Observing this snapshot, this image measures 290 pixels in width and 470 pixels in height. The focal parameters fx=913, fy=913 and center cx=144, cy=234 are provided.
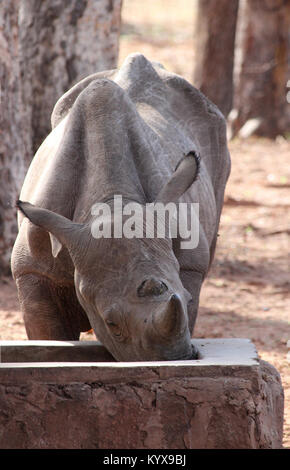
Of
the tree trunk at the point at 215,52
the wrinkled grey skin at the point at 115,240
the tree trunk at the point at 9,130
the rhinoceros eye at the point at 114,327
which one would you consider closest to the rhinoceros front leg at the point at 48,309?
the wrinkled grey skin at the point at 115,240

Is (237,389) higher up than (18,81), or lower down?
lower down

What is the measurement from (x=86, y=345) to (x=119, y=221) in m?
0.67

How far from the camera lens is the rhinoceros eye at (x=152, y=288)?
4023mm

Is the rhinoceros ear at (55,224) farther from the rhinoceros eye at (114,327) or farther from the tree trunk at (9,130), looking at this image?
the tree trunk at (9,130)

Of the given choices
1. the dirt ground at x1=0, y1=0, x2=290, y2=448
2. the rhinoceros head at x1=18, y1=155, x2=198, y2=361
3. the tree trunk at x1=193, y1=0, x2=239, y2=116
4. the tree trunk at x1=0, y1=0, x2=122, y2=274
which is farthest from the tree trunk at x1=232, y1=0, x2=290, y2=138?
the rhinoceros head at x1=18, y1=155, x2=198, y2=361

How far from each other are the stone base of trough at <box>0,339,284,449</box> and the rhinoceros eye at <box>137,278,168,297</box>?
1.08ft

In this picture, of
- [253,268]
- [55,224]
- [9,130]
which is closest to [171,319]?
[55,224]

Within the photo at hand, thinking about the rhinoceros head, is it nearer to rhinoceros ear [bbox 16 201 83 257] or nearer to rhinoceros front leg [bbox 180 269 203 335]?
rhinoceros ear [bbox 16 201 83 257]

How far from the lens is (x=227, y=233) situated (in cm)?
1040

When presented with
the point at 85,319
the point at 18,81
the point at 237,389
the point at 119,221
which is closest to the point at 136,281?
the point at 119,221

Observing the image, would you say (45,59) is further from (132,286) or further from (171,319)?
(171,319)

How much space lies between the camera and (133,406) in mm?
3863

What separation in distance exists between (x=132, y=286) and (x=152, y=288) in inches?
5.1

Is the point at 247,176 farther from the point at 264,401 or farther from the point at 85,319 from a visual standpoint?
the point at 264,401
